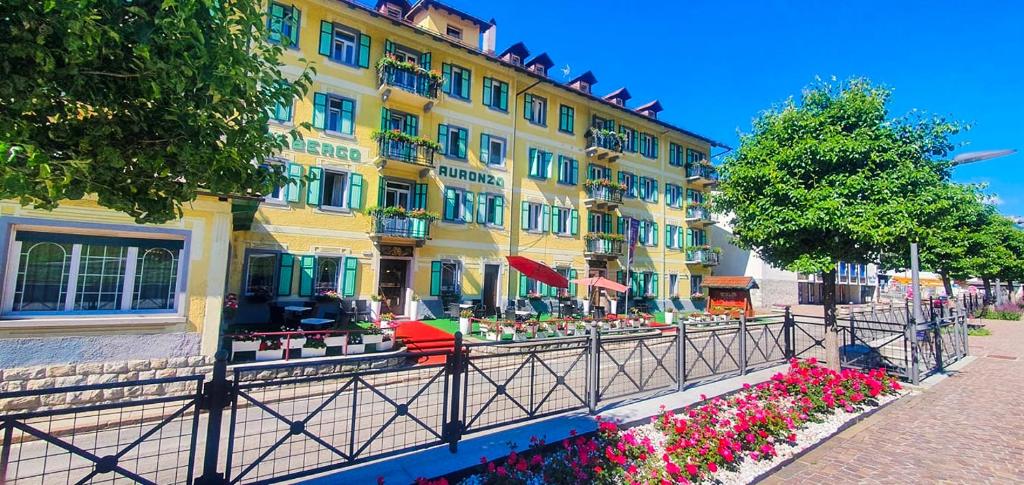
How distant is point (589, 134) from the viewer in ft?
77.5

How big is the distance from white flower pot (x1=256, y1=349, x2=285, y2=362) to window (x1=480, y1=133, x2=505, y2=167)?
1274 cm

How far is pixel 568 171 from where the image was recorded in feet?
76.0

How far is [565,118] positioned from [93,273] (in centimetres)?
2003

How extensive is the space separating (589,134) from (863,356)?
53.9 ft

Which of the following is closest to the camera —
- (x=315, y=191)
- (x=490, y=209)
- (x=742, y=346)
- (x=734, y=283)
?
(x=742, y=346)

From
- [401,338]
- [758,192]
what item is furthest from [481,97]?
[758,192]

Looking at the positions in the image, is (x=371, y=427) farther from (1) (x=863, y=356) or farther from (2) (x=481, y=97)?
(2) (x=481, y=97)

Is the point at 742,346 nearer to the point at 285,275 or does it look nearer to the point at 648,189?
the point at 285,275

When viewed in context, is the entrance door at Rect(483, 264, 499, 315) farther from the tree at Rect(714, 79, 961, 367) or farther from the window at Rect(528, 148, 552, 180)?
the tree at Rect(714, 79, 961, 367)

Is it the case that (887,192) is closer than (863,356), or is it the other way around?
(887,192)

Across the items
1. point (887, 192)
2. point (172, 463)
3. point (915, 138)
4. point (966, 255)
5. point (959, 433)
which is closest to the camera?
point (172, 463)

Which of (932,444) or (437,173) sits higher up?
(437,173)

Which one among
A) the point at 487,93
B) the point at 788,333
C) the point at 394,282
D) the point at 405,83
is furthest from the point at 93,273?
the point at 487,93

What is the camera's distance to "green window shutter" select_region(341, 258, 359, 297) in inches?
630
